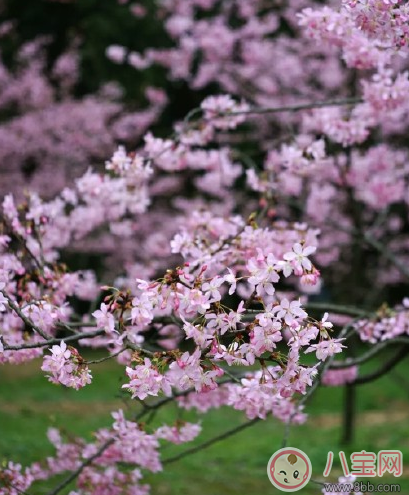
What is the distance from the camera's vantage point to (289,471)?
13.5 ft

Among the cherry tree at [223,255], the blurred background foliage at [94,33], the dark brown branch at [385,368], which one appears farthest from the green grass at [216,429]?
the blurred background foliage at [94,33]

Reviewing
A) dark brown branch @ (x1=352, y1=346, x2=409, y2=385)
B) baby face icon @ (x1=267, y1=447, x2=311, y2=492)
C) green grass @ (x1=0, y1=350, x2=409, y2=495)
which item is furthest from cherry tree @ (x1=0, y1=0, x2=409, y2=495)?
green grass @ (x1=0, y1=350, x2=409, y2=495)

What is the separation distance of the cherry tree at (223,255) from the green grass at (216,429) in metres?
0.41

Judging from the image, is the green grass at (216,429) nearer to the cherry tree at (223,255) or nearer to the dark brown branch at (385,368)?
the cherry tree at (223,255)

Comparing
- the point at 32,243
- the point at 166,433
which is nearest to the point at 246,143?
the point at 32,243

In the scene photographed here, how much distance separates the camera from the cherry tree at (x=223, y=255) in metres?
2.72

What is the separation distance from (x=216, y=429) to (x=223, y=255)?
5837mm

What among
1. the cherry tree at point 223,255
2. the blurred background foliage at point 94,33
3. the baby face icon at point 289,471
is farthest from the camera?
the blurred background foliage at point 94,33

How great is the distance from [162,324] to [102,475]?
0.88 metres

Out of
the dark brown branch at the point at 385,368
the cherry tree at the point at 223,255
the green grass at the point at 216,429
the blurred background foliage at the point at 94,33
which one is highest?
the blurred background foliage at the point at 94,33

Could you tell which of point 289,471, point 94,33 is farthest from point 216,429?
point 289,471

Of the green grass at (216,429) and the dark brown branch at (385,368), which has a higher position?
the dark brown branch at (385,368)

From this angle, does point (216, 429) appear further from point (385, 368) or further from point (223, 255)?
point (223, 255)

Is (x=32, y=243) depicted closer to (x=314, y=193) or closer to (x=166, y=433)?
(x=166, y=433)
